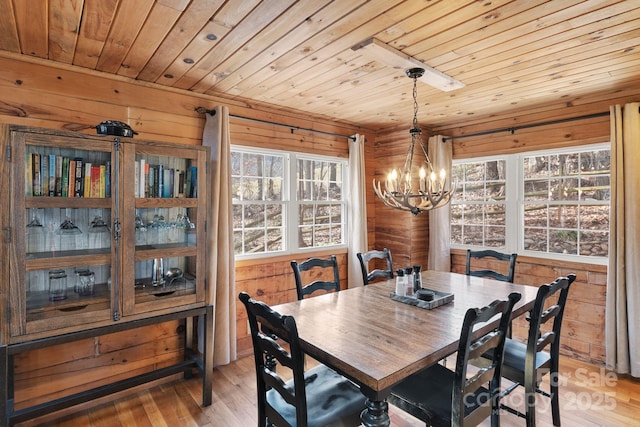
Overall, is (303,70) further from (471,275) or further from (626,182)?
(626,182)

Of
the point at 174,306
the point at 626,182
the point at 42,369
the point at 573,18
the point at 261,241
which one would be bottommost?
the point at 42,369

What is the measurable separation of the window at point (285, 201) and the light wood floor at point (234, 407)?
1266 mm

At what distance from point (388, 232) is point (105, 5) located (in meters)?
3.59

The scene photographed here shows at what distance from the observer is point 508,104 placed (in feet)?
11.4

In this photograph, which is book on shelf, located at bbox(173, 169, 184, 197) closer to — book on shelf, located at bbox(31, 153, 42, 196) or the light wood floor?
book on shelf, located at bbox(31, 153, 42, 196)

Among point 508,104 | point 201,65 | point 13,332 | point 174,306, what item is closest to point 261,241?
point 174,306

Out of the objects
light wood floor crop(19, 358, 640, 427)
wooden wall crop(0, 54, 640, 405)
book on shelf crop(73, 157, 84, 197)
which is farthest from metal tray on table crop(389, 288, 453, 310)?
book on shelf crop(73, 157, 84, 197)

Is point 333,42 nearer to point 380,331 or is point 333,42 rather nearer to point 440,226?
point 380,331

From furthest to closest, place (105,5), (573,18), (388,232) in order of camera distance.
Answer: (388,232) → (573,18) → (105,5)

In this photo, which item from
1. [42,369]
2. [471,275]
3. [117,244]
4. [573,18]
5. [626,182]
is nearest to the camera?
[573,18]

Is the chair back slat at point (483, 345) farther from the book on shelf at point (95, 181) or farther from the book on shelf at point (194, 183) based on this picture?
the book on shelf at point (95, 181)

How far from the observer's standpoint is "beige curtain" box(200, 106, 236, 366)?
2.98 metres

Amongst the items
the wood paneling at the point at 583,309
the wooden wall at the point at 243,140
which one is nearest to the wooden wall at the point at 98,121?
the wooden wall at the point at 243,140

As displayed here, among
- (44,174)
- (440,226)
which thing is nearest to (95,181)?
(44,174)
